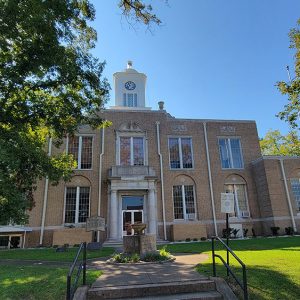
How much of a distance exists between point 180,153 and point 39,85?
1477 centimetres

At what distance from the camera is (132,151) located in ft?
82.2

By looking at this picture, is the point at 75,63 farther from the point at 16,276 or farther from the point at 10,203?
the point at 16,276

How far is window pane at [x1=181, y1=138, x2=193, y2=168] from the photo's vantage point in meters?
25.6

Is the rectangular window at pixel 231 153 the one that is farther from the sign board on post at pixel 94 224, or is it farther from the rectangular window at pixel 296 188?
the sign board on post at pixel 94 224

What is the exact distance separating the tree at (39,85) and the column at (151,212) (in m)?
8.02

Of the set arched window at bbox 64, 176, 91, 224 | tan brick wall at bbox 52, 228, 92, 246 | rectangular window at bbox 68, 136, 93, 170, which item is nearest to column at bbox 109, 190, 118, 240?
tan brick wall at bbox 52, 228, 92, 246

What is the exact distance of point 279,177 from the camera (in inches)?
955

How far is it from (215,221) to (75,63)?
55.8 feet

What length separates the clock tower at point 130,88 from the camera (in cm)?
3178

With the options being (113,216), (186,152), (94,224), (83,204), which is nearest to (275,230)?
(186,152)

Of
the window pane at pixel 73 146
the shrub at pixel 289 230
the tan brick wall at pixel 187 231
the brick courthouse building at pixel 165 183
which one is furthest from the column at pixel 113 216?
the shrub at pixel 289 230

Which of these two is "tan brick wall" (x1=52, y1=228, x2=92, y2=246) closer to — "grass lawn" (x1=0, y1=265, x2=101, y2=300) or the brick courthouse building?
the brick courthouse building

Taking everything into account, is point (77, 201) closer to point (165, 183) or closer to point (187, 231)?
point (165, 183)

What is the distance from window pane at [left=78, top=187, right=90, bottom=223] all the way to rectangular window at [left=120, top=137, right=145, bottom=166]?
3750 mm
